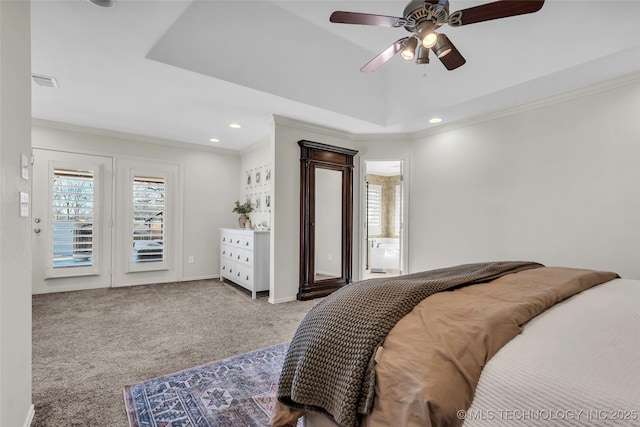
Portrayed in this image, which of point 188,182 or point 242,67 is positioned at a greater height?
point 242,67

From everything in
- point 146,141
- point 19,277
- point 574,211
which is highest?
point 146,141

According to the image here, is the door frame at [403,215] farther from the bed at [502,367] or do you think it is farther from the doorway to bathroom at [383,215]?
the bed at [502,367]

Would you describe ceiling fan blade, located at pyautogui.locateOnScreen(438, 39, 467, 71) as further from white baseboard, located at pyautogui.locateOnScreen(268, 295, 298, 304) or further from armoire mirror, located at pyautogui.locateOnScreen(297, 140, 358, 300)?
Result: white baseboard, located at pyautogui.locateOnScreen(268, 295, 298, 304)

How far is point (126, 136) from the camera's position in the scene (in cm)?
466

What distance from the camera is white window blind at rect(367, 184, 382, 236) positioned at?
23.9 feet

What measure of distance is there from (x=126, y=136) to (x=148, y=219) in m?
1.33

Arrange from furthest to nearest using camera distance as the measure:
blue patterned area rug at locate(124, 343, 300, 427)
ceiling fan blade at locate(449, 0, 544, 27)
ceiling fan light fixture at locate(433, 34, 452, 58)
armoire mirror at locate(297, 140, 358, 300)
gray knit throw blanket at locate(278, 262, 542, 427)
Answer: armoire mirror at locate(297, 140, 358, 300)
ceiling fan light fixture at locate(433, 34, 452, 58)
ceiling fan blade at locate(449, 0, 544, 27)
blue patterned area rug at locate(124, 343, 300, 427)
gray knit throw blanket at locate(278, 262, 542, 427)

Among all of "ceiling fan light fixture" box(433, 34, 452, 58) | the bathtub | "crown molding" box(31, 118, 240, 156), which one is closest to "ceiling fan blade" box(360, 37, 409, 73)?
"ceiling fan light fixture" box(433, 34, 452, 58)

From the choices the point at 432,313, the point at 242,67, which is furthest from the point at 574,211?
the point at 242,67

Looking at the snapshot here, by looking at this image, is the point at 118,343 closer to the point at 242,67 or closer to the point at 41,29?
the point at 41,29

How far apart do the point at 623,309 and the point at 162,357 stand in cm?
280

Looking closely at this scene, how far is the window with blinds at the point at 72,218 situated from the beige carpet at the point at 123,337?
0.50 m

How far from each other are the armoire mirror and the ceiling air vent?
2582 millimetres

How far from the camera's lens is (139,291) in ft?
14.3
